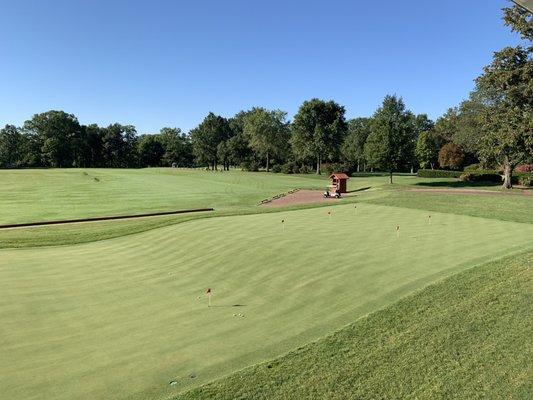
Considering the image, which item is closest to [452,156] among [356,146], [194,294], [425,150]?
[425,150]

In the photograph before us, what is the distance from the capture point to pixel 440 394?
21.6ft

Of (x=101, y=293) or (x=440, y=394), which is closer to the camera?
(x=440, y=394)

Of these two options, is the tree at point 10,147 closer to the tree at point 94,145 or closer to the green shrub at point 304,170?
the tree at point 94,145

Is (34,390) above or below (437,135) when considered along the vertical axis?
below

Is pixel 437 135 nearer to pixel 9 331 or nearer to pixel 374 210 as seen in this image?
pixel 374 210

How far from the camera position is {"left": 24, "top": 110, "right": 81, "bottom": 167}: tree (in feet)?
429

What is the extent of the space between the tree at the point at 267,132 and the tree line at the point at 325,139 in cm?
26

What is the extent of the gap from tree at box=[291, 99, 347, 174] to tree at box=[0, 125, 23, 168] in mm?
94831

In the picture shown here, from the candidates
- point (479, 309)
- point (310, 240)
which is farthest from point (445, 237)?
point (479, 309)

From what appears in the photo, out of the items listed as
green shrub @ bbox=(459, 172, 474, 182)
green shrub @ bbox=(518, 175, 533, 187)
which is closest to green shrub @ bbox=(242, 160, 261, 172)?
green shrub @ bbox=(459, 172, 474, 182)

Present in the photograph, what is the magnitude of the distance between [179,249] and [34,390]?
1058cm

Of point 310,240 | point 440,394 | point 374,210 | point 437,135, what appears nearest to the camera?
point 440,394

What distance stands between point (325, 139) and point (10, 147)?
105m

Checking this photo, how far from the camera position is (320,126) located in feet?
284
